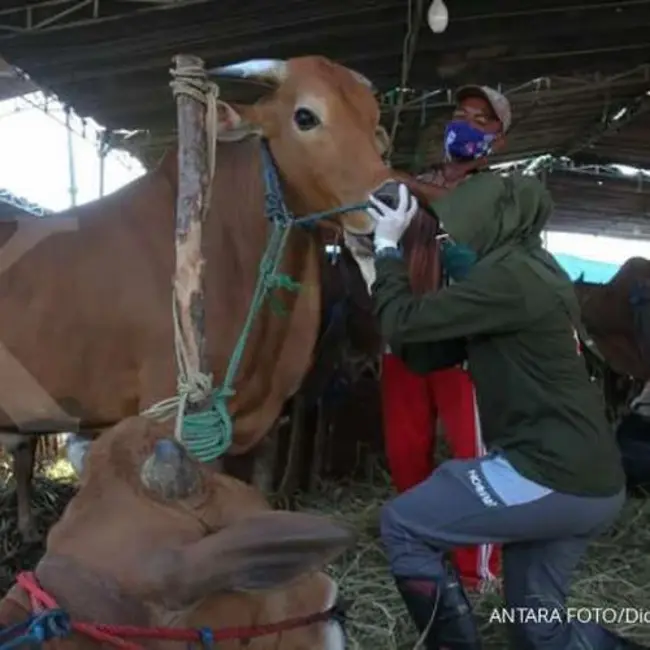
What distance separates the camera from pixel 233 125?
4.56 m

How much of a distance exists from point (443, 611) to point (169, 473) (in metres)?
1.40

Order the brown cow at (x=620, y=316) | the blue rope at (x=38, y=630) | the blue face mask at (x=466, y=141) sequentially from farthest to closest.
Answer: the brown cow at (x=620, y=316) < the blue face mask at (x=466, y=141) < the blue rope at (x=38, y=630)

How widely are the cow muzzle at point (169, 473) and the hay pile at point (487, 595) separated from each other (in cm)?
201

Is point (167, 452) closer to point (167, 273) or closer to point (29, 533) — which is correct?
point (167, 273)

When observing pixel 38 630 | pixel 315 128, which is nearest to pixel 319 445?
pixel 315 128

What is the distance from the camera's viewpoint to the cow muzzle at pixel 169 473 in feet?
6.44

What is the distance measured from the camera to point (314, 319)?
4.78 m

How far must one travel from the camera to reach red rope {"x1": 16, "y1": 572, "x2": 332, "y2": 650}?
177 cm

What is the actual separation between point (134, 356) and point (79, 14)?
282cm

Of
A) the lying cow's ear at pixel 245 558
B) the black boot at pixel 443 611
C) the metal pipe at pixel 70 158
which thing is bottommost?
the black boot at pixel 443 611

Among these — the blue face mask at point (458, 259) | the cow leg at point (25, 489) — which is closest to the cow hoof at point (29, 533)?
the cow leg at point (25, 489)

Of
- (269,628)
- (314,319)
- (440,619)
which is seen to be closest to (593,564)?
(314,319)

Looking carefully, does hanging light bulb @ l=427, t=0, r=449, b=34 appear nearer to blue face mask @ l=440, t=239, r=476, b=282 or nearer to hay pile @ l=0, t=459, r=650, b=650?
hay pile @ l=0, t=459, r=650, b=650

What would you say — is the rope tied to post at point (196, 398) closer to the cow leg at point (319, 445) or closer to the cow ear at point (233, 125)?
the cow ear at point (233, 125)
